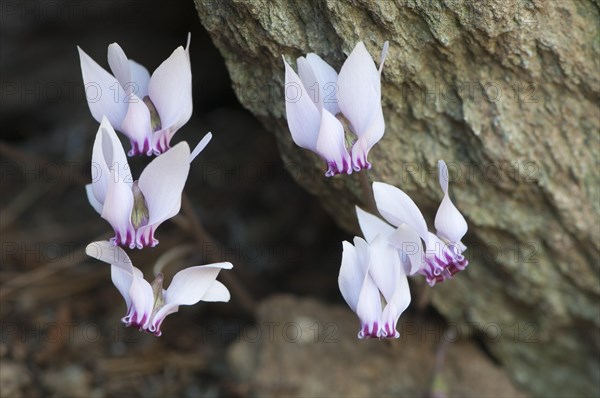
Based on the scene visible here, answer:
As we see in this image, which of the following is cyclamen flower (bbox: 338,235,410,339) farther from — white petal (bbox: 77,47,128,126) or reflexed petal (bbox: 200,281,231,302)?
white petal (bbox: 77,47,128,126)

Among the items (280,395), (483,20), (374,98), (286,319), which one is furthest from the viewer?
(286,319)

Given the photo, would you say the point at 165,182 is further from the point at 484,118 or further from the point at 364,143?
the point at 484,118

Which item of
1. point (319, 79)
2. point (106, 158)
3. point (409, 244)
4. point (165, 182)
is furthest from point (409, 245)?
point (106, 158)

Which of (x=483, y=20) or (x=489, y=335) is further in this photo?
(x=489, y=335)

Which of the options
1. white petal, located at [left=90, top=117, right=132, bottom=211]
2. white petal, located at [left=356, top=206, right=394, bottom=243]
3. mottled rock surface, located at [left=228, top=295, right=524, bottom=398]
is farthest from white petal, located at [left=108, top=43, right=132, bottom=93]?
mottled rock surface, located at [left=228, top=295, right=524, bottom=398]

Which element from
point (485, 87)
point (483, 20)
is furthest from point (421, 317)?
point (483, 20)

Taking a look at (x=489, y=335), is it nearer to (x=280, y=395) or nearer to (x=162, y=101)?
(x=280, y=395)

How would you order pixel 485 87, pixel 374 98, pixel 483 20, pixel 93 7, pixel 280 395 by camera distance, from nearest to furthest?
pixel 374 98 → pixel 483 20 → pixel 485 87 → pixel 280 395 → pixel 93 7

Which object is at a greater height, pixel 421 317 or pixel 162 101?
pixel 162 101
